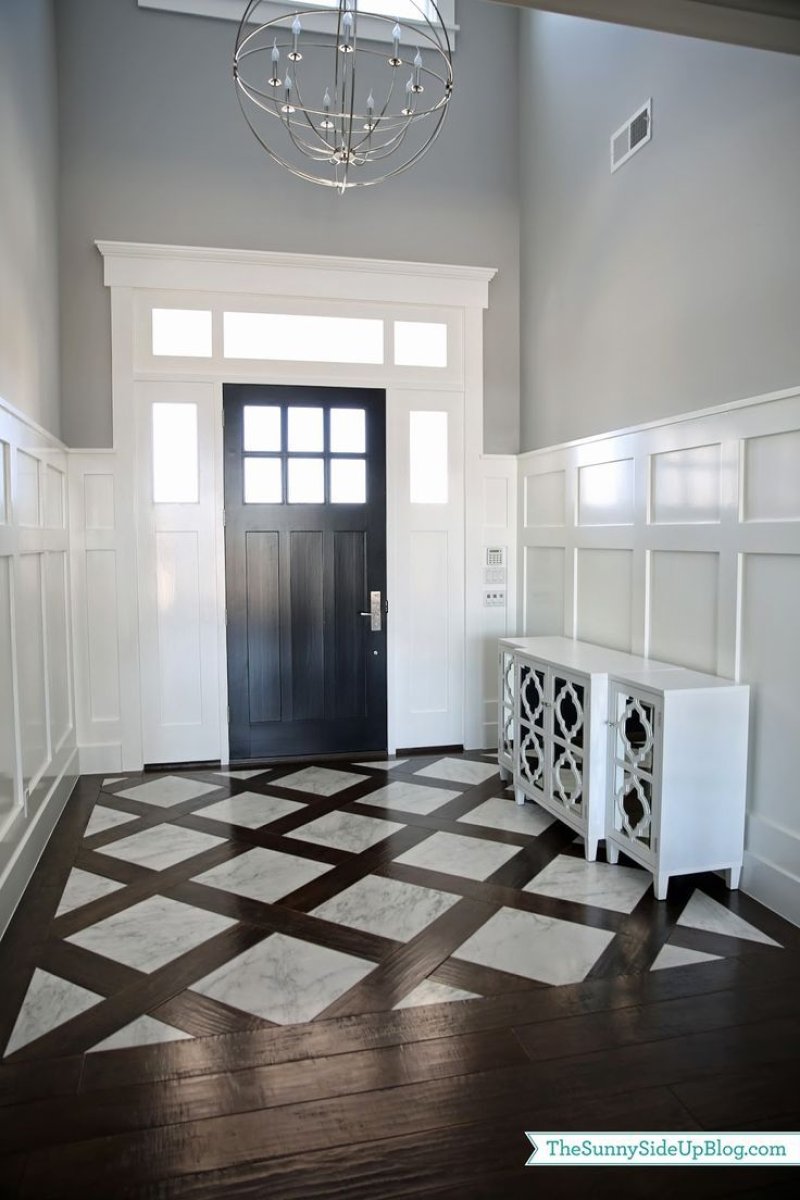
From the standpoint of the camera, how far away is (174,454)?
179 inches

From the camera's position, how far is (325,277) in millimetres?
4637

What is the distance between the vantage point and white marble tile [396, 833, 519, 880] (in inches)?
126

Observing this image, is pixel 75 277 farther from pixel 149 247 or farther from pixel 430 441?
pixel 430 441

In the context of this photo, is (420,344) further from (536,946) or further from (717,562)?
(536,946)

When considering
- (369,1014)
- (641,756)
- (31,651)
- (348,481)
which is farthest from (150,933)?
(348,481)

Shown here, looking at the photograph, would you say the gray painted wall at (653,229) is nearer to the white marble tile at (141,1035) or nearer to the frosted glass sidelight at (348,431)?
the frosted glass sidelight at (348,431)

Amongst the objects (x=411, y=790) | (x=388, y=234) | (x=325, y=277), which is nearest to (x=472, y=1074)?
(x=411, y=790)

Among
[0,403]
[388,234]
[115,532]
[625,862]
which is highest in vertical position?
[388,234]

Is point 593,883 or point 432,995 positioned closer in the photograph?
point 432,995

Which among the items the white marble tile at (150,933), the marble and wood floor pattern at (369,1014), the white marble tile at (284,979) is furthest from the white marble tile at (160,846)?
the white marble tile at (284,979)

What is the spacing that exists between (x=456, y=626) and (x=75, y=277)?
10.1 feet

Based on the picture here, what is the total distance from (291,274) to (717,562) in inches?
119

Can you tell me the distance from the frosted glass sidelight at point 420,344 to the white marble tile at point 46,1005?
12.3ft

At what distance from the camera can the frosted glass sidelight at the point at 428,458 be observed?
4.87 meters
